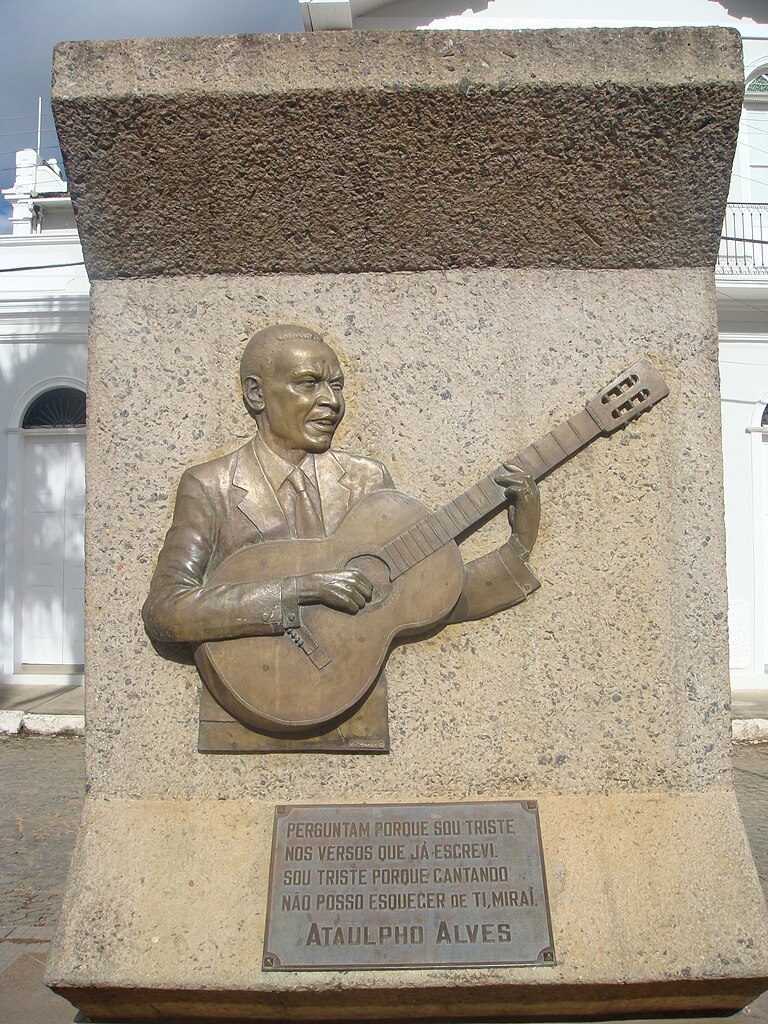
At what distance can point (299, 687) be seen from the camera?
237 cm

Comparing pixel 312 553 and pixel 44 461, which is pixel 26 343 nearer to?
pixel 44 461

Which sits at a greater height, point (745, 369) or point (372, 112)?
point (745, 369)

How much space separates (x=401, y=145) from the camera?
2453 mm

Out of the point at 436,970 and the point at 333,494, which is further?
the point at 333,494

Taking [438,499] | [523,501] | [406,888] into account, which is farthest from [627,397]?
[406,888]

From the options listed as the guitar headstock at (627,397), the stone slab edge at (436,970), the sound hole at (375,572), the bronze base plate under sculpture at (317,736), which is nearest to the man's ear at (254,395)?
the sound hole at (375,572)

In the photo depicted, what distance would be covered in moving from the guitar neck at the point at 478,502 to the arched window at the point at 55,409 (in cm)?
775

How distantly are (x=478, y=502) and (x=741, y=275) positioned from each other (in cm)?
764

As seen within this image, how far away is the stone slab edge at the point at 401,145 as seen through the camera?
239cm

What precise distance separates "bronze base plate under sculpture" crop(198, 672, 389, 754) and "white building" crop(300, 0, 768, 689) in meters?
6.59

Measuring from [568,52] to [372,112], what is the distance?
54 centimetres

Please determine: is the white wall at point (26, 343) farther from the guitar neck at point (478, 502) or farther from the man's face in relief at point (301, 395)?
the guitar neck at point (478, 502)

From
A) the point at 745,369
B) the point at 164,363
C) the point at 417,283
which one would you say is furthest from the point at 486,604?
the point at 745,369

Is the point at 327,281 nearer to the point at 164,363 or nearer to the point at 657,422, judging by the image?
the point at 164,363
